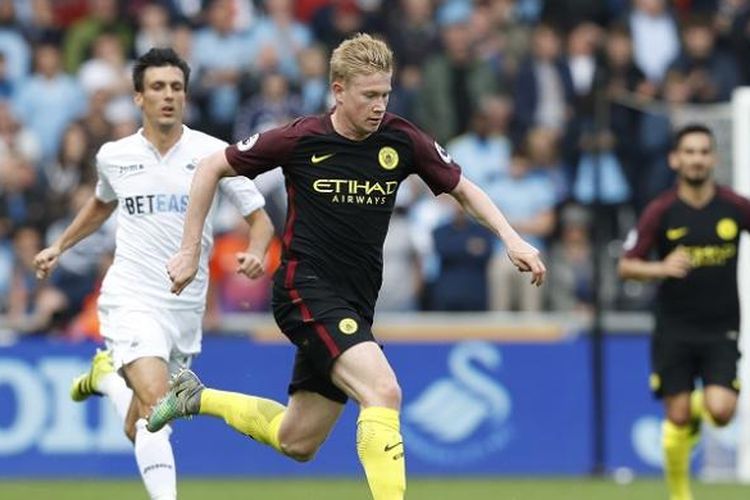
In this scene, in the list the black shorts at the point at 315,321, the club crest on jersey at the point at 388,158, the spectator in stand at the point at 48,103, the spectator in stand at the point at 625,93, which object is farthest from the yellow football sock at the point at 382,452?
the spectator in stand at the point at 48,103

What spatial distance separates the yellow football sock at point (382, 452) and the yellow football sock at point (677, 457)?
4412mm

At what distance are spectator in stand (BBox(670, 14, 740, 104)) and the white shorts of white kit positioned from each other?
9121 mm

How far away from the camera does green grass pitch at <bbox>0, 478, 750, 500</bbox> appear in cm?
1450

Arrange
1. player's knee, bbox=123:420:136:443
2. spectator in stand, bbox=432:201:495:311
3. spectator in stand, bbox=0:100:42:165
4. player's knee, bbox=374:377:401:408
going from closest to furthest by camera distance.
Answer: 1. player's knee, bbox=374:377:401:408
2. player's knee, bbox=123:420:136:443
3. spectator in stand, bbox=432:201:495:311
4. spectator in stand, bbox=0:100:42:165

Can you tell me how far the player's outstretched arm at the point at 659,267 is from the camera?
42.0ft

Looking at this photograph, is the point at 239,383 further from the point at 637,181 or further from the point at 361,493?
the point at 637,181

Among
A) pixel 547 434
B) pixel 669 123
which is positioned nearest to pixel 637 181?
pixel 669 123

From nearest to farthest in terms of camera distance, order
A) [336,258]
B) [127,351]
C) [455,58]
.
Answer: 1. [336,258]
2. [127,351]
3. [455,58]

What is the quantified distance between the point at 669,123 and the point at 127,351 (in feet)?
26.3

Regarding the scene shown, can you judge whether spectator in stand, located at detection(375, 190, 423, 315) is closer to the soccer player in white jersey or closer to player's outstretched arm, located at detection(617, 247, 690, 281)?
player's outstretched arm, located at detection(617, 247, 690, 281)

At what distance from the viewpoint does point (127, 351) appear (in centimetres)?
1095

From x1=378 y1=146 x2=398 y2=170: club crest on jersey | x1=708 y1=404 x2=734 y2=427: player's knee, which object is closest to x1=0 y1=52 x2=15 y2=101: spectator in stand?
x1=708 y1=404 x2=734 y2=427: player's knee

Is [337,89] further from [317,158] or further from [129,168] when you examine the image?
[129,168]

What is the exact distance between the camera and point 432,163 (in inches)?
387
